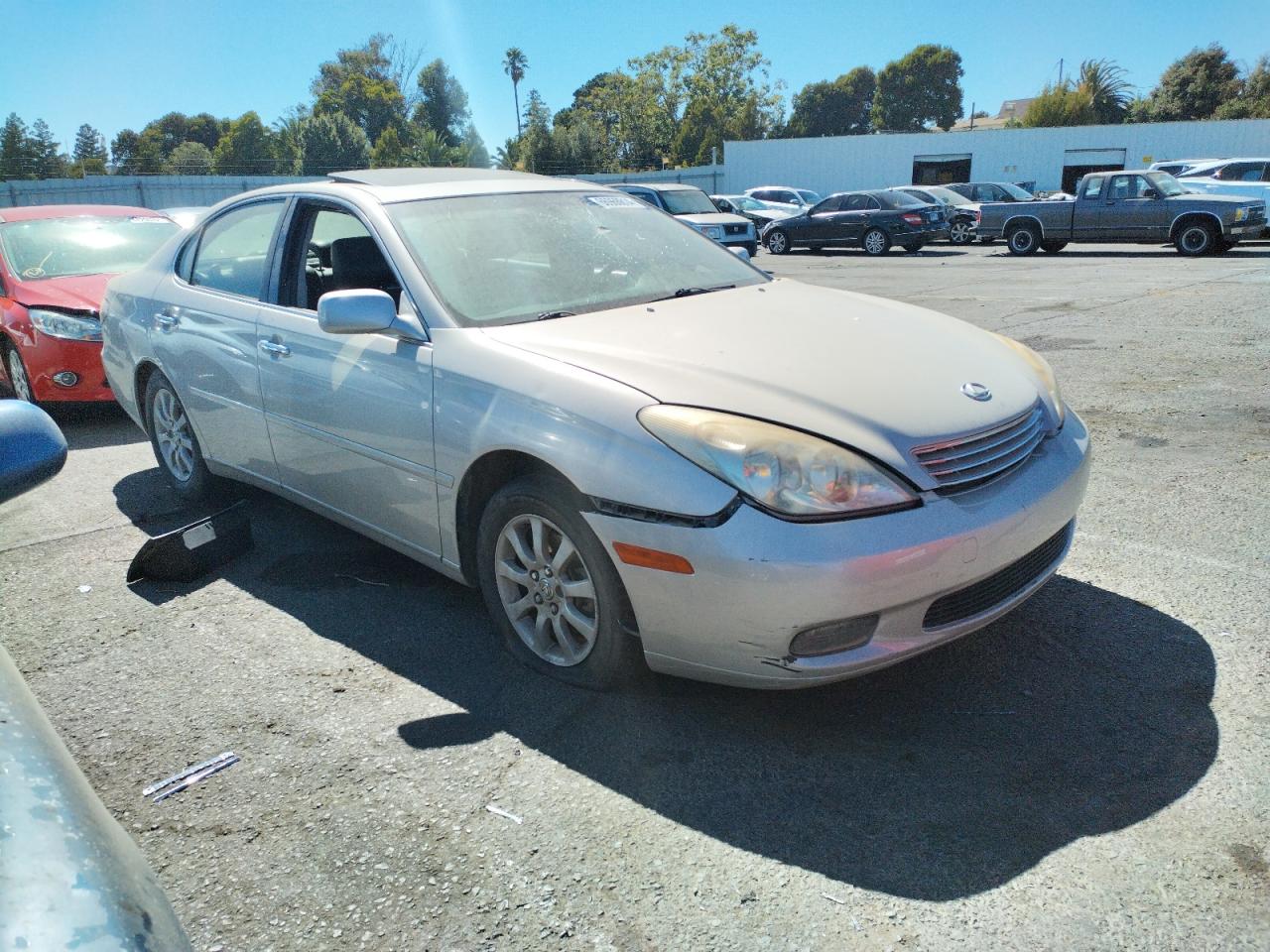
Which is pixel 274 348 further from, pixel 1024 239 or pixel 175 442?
pixel 1024 239

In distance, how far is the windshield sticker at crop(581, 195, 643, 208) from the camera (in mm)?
4398

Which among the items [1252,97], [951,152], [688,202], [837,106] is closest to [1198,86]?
[1252,97]

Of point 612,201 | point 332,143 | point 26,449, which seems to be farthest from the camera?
point 332,143

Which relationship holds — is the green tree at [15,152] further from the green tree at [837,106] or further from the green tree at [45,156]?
the green tree at [837,106]

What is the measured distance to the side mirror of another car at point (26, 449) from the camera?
5.39 ft

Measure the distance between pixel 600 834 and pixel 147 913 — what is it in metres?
1.51

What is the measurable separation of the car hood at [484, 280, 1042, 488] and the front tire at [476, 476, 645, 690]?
45 cm

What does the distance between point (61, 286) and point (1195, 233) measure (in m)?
17.8

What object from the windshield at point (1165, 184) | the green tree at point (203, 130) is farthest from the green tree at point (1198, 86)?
the green tree at point (203, 130)

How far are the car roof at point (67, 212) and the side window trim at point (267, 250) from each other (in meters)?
3.94

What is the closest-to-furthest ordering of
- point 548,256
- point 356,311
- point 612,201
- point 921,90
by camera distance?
point 356,311 → point 548,256 → point 612,201 → point 921,90

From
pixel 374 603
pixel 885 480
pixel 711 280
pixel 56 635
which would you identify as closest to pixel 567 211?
pixel 711 280

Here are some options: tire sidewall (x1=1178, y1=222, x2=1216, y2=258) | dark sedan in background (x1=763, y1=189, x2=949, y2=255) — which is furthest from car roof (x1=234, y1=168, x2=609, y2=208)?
dark sedan in background (x1=763, y1=189, x2=949, y2=255)

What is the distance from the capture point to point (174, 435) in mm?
5141
